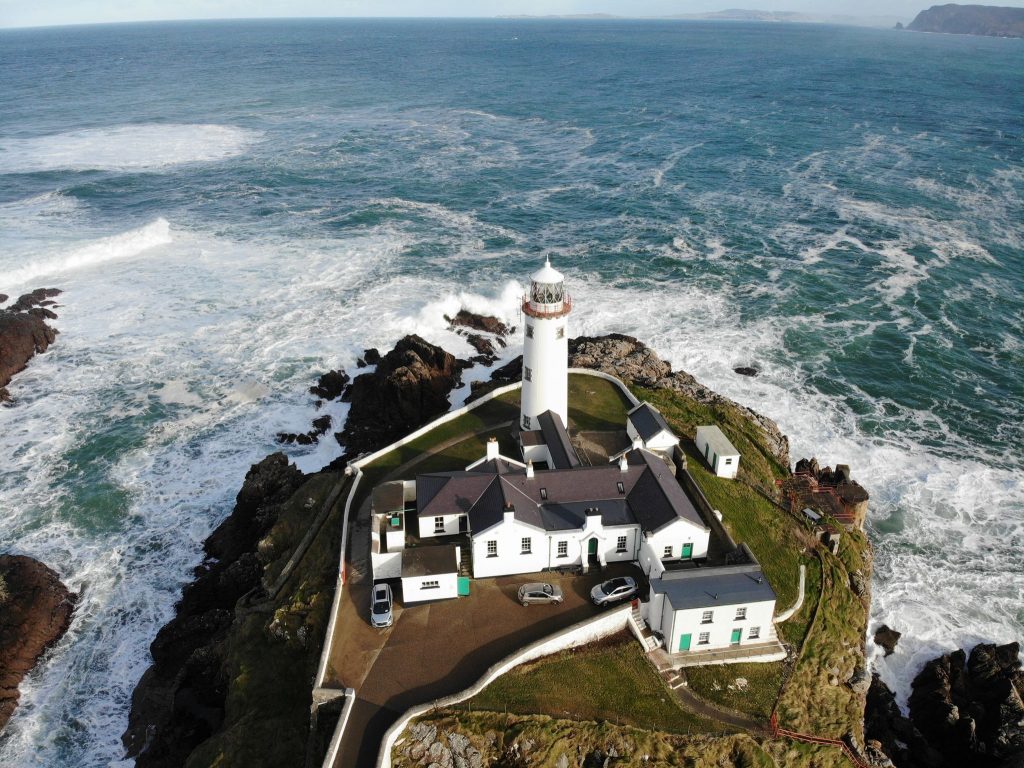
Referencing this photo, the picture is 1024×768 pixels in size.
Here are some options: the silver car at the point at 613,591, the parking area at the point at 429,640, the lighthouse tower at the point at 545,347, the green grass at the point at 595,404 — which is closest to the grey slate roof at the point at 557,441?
the lighthouse tower at the point at 545,347

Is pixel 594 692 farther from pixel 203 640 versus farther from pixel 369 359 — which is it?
pixel 369 359

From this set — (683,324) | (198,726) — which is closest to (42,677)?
(198,726)

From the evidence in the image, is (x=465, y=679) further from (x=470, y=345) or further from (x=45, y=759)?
(x=470, y=345)

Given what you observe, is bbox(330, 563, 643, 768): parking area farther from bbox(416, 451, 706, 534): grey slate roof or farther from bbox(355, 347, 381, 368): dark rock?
bbox(355, 347, 381, 368): dark rock

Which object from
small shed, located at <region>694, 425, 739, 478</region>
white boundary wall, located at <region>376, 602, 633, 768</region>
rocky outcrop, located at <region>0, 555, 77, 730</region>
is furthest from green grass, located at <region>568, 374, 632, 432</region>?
rocky outcrop, located at <region>0, 555, 77, 730</region>

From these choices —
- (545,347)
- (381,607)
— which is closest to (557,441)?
(545,347)
